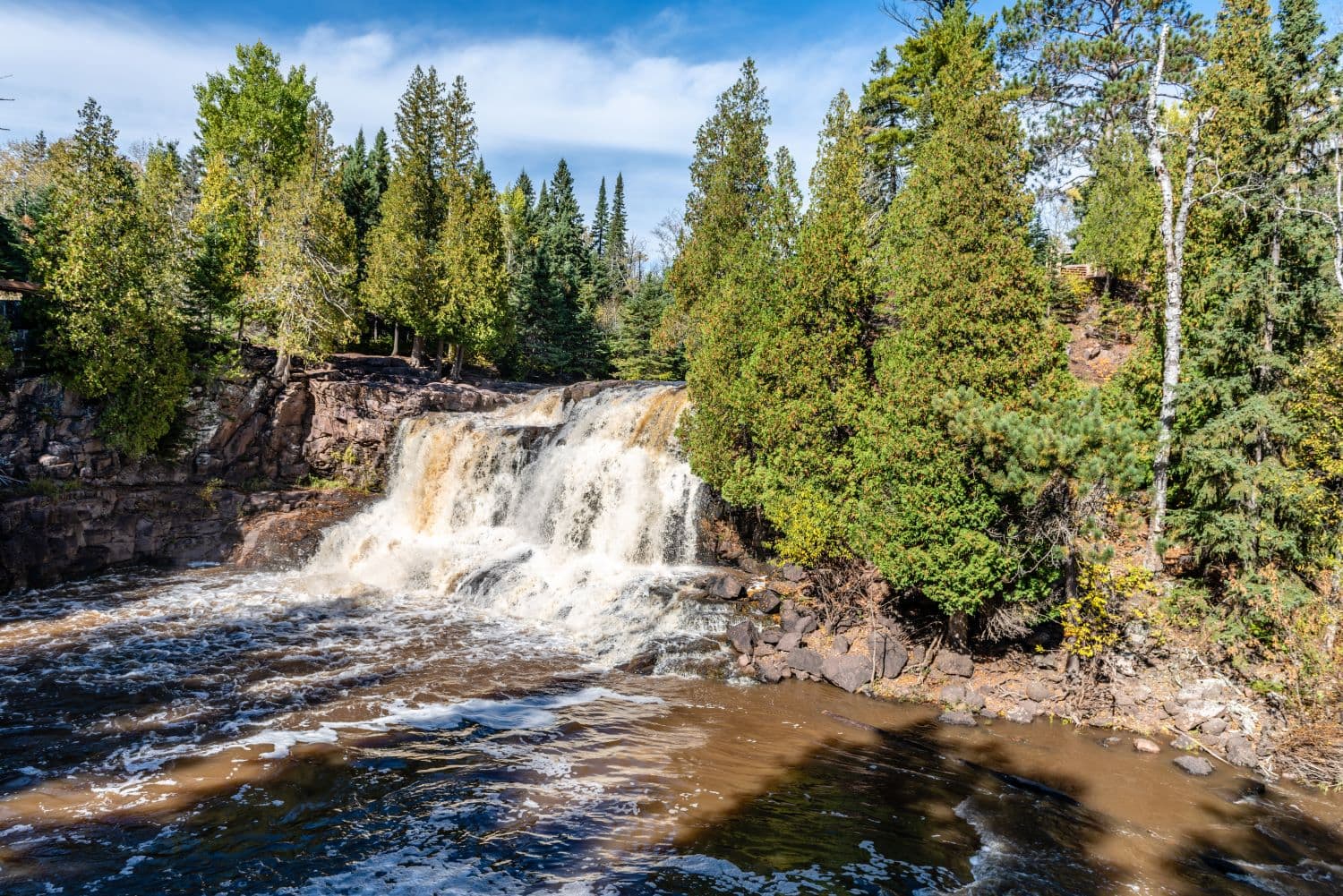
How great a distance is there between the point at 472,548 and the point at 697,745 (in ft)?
37.6

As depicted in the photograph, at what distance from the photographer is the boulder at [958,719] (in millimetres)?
11070

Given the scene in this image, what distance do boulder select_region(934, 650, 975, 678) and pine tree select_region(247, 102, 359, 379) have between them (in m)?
23.2

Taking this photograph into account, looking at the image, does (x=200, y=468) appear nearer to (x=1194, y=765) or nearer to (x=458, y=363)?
(x=458, y=363)

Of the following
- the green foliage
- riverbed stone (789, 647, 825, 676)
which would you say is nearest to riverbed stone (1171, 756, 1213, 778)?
riverbed stone (789, 647, 825, 676)

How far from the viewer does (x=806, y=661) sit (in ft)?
42.5

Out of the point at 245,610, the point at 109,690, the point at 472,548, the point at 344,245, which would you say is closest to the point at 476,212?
the point at 344,245

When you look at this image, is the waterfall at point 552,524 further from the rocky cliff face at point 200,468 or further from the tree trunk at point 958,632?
the tree trunk at point 958,632

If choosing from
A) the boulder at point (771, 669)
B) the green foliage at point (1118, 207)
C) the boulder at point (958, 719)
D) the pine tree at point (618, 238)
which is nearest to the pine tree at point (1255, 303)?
the boulder at point (958, 719)

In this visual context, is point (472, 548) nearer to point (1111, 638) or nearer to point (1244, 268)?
point (1111, 638)

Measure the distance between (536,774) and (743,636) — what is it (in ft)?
17.9

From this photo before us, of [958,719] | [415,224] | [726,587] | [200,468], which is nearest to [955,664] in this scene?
[958,719]

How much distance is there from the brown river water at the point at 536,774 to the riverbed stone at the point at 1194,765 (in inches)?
9.0

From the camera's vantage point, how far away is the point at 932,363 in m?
11.8

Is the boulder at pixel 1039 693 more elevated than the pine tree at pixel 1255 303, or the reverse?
the pine tree at pixel 1255 303
